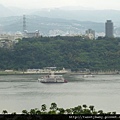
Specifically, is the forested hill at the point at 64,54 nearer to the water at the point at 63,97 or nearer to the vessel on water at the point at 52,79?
the vessel on water at the point at 52,79

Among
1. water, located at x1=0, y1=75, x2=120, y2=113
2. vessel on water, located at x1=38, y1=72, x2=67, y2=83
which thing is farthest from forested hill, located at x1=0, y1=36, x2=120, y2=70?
water, located at x1=0, y1=75, x2=120, y2=113

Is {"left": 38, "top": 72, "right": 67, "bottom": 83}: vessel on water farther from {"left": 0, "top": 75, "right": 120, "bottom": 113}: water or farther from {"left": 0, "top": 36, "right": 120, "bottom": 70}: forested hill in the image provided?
{"left": 0, "top": 36, "right": 120, "bottom": 70}: forested hill

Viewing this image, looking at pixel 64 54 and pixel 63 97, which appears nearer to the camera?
pixel 63 97

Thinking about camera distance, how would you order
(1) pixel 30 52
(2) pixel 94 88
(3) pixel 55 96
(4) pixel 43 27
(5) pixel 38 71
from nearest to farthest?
(3) pixel 55 96
(2) pixel 94 88
(5) pixel 38 71
(1) pixel 30 52
(4) pixel 43 27

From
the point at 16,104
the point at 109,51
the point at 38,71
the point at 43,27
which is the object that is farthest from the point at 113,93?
the point at 43,27

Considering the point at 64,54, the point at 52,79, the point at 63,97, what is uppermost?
the point at 64,54

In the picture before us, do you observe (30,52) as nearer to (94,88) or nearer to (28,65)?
(28,65)

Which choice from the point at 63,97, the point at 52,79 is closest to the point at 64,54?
the point at 52,79

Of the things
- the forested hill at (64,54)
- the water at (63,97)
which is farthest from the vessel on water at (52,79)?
the forested hill at (64,54)

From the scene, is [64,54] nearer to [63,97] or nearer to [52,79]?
[52,79]
